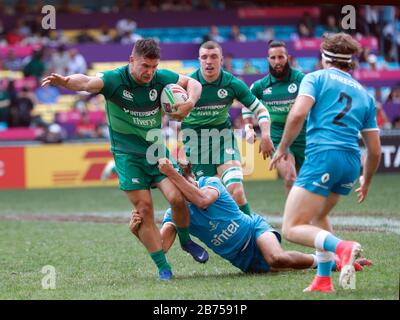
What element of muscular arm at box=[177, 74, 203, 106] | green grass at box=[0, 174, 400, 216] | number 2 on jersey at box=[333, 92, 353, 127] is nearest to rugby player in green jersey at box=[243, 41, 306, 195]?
green grass at box=[0, 174, 400, 216]

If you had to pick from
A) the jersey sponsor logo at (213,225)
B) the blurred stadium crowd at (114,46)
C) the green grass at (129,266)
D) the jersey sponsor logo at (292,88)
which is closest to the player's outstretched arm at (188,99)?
the jersey sponsor logo at (213,225)

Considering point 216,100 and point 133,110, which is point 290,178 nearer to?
point 216,100

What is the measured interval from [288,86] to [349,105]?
4981mm

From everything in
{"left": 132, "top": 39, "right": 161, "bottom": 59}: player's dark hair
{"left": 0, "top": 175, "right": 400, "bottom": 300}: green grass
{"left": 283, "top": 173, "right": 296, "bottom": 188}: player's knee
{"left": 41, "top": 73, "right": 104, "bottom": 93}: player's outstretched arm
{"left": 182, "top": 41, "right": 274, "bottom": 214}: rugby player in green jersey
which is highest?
{"left": 132, "top": 39, "right": 161, "bottom": 59}: player's dark hair

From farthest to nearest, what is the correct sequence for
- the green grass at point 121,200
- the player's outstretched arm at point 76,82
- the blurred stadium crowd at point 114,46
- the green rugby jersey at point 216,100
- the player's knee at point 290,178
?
the blurred stadium crowd at point 114,46, the green grass at point 121,200, the player's knee at point 290,178, the green rugby jersey at point 216,100, the player's outstretched arm at point 76,82

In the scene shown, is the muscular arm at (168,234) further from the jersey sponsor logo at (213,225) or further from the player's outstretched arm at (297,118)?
the player's outstretched arm at (297,118)

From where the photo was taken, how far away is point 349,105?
764 centimetres

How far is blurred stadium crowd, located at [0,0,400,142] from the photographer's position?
2333cm

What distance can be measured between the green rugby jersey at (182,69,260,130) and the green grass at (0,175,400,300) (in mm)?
1552

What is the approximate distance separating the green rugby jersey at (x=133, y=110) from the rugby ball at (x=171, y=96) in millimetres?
86

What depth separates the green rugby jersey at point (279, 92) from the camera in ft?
41.3

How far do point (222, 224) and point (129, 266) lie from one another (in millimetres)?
1549

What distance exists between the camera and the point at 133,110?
9055 millimetres

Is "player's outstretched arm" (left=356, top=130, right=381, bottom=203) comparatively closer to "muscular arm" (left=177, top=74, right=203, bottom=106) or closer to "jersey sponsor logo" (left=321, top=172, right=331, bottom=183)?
"jersey sponsor logo" (left=321, top=172, right=331, bottom=183)
